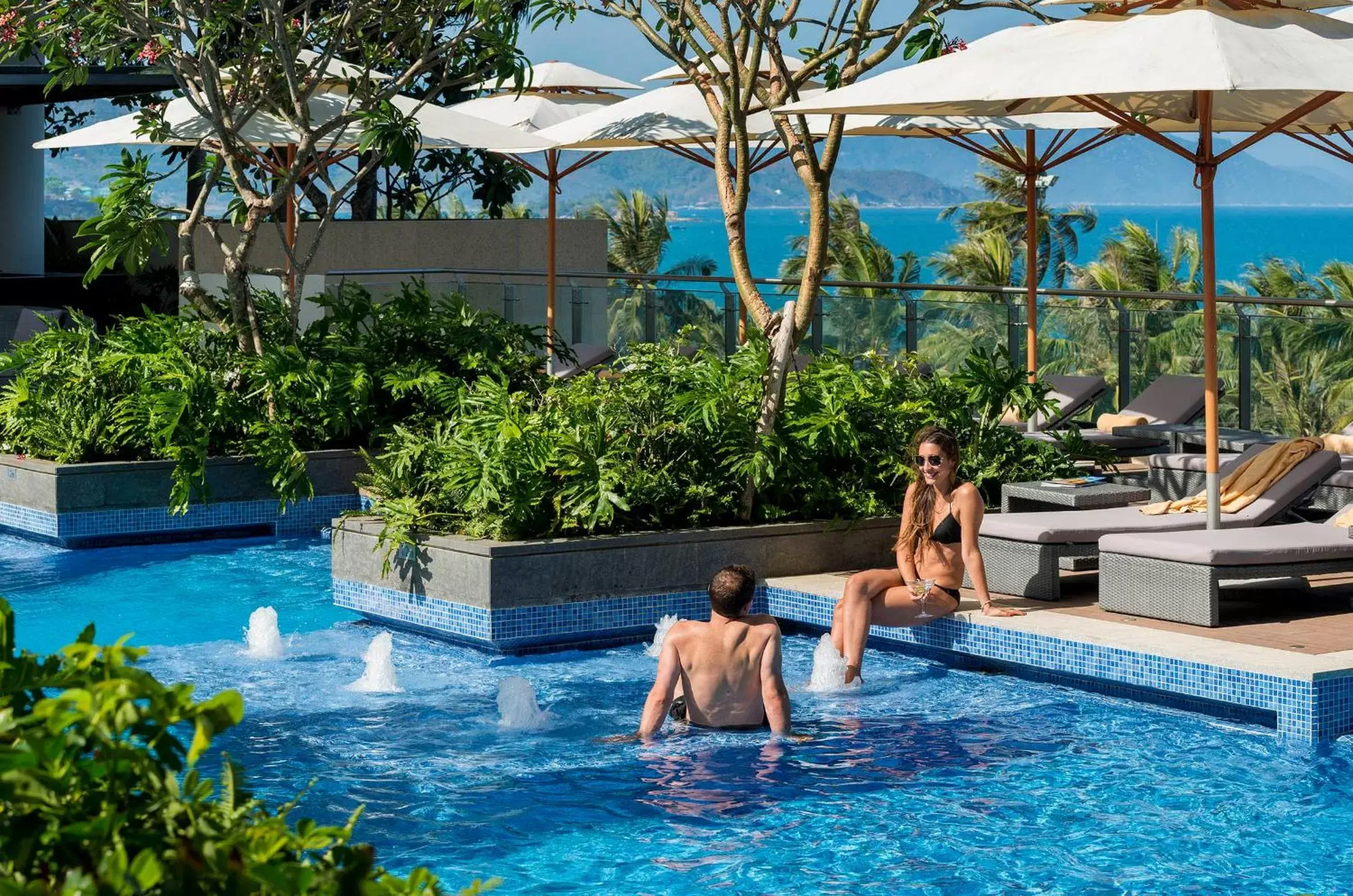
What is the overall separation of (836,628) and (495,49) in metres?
6.97

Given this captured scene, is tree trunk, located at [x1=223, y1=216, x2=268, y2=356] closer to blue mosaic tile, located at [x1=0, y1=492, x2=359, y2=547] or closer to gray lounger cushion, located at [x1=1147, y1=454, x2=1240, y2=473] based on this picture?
blue mosaic tile, located at [x1=0, y1=492, x2=359, y2=547]

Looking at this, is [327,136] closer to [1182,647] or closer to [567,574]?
Result: [567,574]

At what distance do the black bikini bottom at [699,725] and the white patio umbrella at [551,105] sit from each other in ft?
29.2

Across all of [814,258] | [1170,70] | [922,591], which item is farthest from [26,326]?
[1170,70]

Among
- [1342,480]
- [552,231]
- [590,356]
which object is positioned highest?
[552,231]

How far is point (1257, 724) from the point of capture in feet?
23.7

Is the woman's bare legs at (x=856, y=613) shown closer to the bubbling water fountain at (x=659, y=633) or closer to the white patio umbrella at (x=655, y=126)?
the bubbling water fountain at (x=659, y=633)

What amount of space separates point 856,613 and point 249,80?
27.6ft

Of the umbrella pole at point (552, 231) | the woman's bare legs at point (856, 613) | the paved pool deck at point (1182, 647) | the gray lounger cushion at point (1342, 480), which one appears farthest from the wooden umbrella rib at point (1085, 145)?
the umbrella pole at point (552, 231)

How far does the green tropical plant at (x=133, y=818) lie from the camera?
2010mm

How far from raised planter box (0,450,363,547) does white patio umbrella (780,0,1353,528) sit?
5.31 m

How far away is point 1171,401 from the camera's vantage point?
13602mm

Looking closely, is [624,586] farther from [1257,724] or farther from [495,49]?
[495,49]

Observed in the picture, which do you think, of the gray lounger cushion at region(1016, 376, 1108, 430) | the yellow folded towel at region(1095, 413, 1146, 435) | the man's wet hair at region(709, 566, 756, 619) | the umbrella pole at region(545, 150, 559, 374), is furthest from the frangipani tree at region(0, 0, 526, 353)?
the man's wet hair at region(709, 566, 756, 619)
